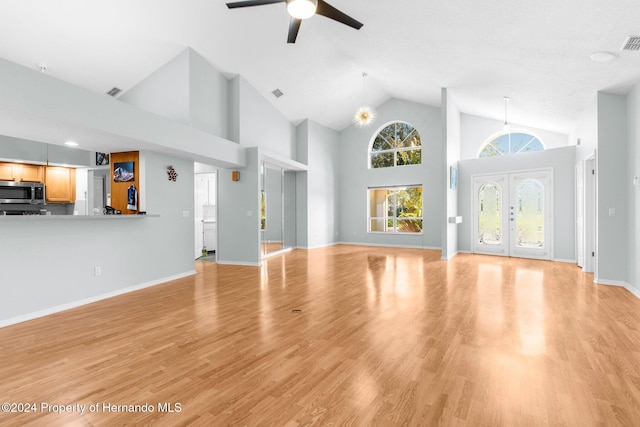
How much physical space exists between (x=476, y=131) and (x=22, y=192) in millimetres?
10821

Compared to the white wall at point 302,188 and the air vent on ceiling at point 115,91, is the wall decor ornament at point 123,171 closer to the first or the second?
the air vent on ceiling at point 115,91

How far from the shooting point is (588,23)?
11.0 ft

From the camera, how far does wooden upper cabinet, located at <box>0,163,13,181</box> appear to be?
5949mm

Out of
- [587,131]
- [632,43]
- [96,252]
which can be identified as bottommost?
[96,252]

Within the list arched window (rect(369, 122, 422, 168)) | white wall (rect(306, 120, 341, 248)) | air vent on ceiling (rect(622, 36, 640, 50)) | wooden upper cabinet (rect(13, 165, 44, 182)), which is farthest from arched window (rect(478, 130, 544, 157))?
wooden upper cabinet (rect(13, 165, 44, 182))

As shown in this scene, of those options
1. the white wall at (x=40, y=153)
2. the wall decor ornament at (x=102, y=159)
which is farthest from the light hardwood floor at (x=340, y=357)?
the white wall at (x=40, y=153)

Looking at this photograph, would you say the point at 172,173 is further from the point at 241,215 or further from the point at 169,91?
the point at 241,215

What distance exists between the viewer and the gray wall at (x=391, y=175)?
10.0 m

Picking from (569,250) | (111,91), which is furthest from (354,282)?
(111,91)

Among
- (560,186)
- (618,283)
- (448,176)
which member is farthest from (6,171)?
(560,186)

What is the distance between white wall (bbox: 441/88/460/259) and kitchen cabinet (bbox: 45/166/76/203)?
8364 millimetres

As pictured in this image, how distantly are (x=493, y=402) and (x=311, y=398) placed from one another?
112cm

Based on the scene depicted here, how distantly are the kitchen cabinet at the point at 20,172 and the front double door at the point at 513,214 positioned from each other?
999cm

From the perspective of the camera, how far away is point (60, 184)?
21.5 feet
